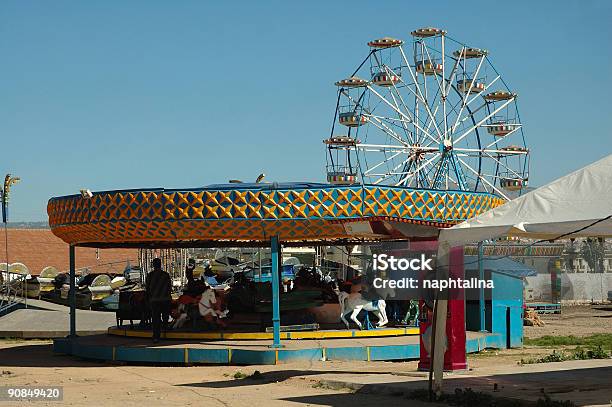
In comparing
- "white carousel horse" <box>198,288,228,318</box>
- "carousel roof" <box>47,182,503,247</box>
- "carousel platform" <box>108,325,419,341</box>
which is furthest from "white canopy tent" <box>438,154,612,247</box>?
"white carousel horse" <box>198,288,228,318</box>

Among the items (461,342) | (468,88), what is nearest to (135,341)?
(461,342)

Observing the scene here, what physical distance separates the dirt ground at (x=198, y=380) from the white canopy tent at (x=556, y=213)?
2675mm

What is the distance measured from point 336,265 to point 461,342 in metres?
32.8

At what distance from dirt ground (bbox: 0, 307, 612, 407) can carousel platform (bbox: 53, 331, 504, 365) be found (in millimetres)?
286

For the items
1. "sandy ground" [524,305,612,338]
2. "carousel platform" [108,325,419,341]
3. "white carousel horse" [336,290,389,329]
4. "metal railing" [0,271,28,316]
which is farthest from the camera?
"metal railing" [0,271,28,316]

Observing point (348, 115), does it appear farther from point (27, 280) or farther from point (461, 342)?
point (461, 342)

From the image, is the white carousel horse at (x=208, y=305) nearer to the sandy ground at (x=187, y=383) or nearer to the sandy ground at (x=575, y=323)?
the sandy ground at (x=187, y=383)

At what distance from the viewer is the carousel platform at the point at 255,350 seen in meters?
19.0

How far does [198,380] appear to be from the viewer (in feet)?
55.9

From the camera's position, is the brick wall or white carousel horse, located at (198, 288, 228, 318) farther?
the brick wall

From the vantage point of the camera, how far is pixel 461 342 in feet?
54.0

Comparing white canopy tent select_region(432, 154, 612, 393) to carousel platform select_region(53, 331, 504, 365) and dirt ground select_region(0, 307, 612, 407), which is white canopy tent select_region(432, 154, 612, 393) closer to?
dirt ground select_region(0, 307, 612, 407)

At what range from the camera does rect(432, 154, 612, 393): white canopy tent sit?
1088 cm

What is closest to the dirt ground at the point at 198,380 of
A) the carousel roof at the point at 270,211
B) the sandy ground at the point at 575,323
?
the carousel roof at the point at 270,211
